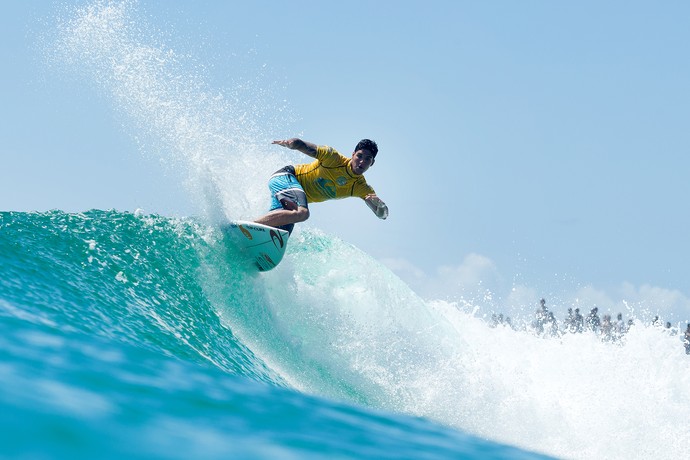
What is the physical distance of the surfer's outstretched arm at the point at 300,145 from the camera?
27.1 feet

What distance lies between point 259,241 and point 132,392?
6091 millimetres

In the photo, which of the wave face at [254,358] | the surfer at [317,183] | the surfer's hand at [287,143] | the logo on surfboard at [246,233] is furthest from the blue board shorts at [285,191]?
the wave face at [254,358]

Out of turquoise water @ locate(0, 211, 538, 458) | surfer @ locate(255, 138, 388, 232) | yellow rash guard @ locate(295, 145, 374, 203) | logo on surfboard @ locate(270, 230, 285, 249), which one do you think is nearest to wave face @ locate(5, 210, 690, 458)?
turquoise water @ locate(0, 211, 538, 458)

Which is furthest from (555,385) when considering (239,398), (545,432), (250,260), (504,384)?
(239,398)

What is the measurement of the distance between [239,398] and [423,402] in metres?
5.40

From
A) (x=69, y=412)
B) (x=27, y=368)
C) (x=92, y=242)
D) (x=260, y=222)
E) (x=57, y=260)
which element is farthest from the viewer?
(x=260, y=222)

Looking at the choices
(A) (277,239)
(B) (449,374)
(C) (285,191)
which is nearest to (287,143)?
(C) (285,191)

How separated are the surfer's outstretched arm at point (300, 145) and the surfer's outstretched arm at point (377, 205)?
3.54 ft

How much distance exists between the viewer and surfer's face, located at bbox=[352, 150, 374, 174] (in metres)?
8.59

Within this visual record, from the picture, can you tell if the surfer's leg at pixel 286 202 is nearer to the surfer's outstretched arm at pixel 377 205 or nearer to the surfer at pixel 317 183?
the surfer at pixel 317 183

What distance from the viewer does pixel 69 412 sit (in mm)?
2146

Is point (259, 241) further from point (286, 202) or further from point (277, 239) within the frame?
point (286, 202)

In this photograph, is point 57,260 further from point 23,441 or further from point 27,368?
point 23,441

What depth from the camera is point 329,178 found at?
29.3 ft
